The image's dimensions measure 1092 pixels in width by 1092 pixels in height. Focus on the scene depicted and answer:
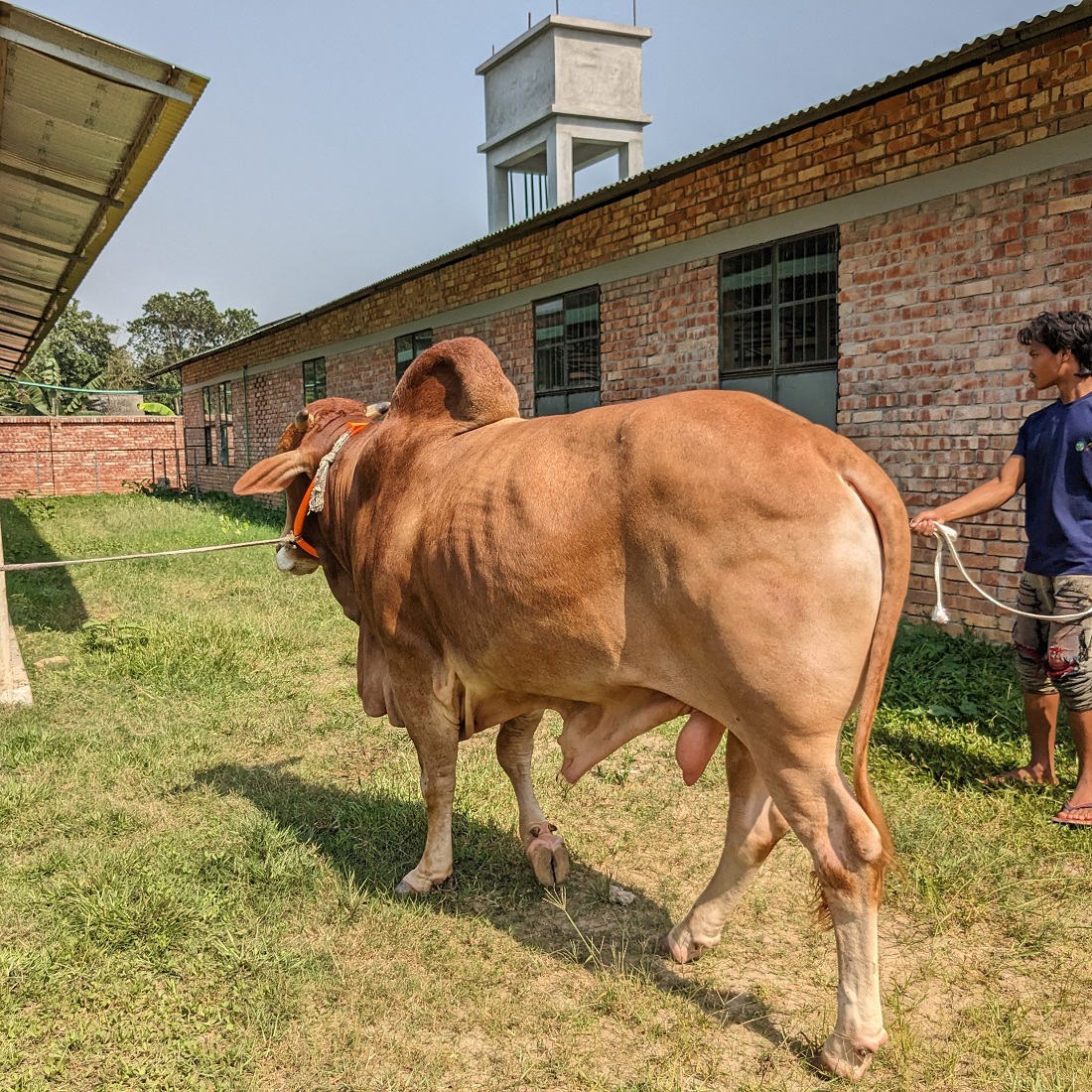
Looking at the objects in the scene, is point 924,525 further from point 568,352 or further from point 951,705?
point 568,352

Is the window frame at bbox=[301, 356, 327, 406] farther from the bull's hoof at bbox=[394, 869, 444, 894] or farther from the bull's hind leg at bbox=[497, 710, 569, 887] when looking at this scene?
the bull's hoof at bbox=[394, 869, 444, 894]

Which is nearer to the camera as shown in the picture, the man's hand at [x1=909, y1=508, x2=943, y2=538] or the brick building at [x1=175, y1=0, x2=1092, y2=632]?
the man's hand at [x1=909, y1=508, x2=943, y2=538]

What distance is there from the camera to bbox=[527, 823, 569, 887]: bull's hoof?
11.5 ft

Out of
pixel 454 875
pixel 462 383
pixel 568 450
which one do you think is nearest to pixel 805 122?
pixel 462 383

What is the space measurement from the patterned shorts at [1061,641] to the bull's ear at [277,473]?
10.8 ft

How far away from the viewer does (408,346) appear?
13820 mm

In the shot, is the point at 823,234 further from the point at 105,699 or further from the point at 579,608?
the point at 105,699

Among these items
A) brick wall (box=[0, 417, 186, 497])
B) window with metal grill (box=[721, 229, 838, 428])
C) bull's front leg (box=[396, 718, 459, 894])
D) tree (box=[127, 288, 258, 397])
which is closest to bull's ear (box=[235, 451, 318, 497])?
bull's front leg (box=[396, 718, 459, 894])

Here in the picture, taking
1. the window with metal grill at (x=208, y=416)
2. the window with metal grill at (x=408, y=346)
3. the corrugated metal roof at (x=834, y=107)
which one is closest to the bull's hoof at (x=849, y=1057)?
the corrugated metal roof at (x=834, y=107)

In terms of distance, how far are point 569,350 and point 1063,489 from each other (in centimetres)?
664

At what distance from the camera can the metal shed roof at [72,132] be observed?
17.2 ft

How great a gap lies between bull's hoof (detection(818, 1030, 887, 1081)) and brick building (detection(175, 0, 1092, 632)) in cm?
414

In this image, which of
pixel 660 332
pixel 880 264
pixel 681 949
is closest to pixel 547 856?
pixel 681 949

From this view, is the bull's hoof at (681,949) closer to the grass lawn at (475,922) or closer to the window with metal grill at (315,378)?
the grass lawn at (475,922)
